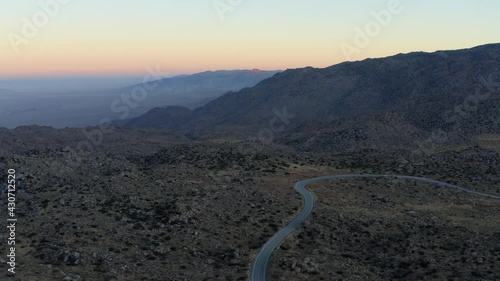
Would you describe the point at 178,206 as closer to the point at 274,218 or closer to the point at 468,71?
the point at 274,218

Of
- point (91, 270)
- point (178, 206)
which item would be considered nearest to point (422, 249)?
point (178, 206)

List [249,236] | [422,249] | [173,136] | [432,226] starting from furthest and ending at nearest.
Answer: [173,136] < [432,226] < [249,236] < [422,249]

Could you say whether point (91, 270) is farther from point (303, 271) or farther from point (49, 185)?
point (49, 185)

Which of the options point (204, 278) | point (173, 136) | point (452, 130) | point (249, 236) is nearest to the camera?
point (204, 278)

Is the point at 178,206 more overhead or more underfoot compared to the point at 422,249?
more overhead

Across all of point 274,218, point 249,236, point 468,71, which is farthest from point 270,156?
point 468,71

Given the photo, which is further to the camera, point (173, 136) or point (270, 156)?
point (173, 136)

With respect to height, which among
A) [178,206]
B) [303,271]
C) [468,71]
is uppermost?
[468,71]

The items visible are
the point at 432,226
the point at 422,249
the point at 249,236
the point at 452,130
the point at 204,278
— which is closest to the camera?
the point at 204,278

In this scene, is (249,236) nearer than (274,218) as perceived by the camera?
Yes
